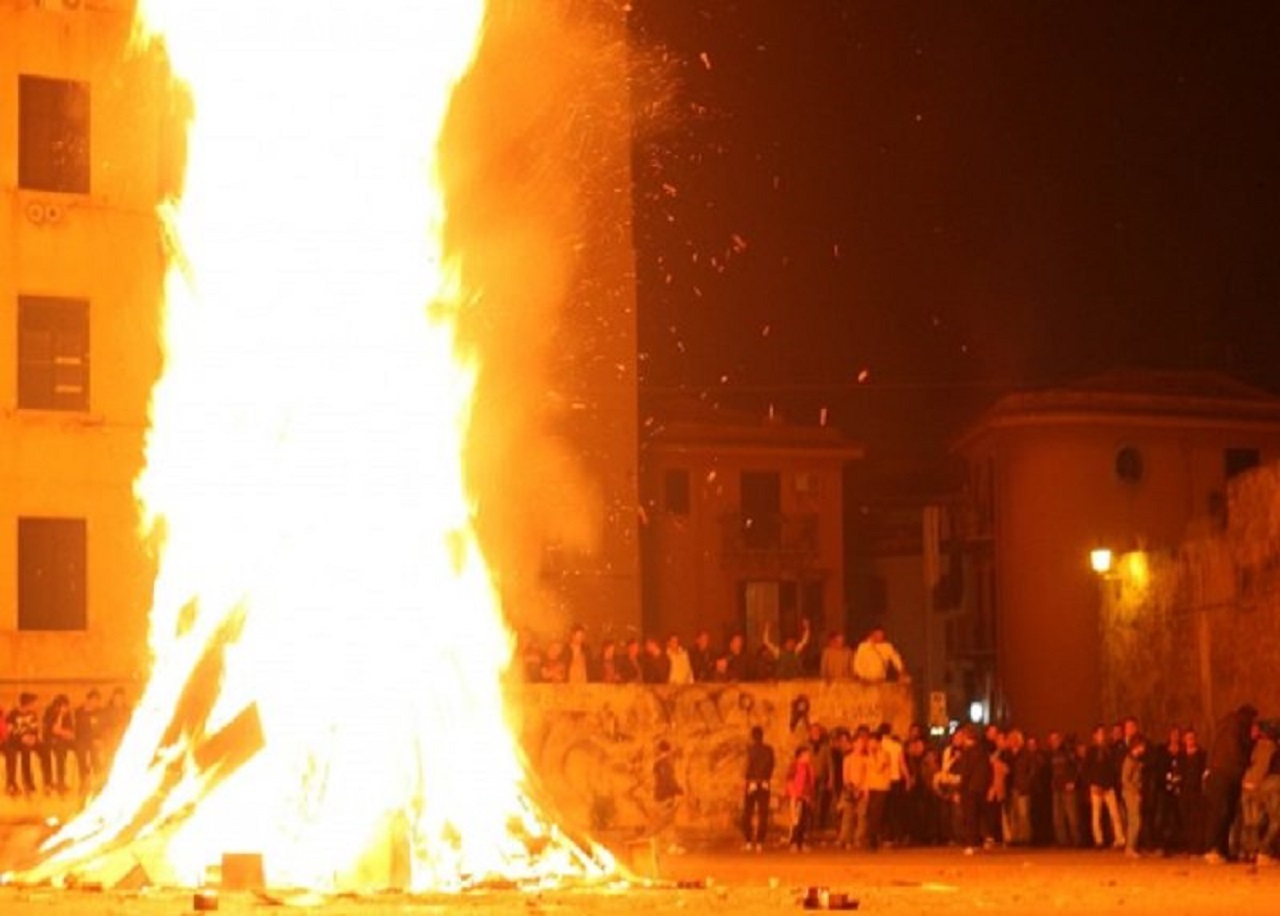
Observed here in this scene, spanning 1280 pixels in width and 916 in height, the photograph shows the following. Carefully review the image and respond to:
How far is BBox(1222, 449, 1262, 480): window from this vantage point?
6284cm

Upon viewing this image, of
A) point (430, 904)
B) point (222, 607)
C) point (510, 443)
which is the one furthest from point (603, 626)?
point (430, 904)

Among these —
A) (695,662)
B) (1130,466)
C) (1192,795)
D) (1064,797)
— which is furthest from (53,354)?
(1130,466)

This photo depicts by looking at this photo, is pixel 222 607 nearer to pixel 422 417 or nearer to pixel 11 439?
pixel 422 417

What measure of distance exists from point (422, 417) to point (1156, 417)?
42.3 m

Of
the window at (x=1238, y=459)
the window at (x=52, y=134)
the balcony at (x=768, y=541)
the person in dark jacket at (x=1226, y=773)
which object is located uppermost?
the window at (x=52, y=134)

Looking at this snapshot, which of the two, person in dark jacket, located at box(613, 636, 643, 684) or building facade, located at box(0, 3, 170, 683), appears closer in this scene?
person in dark jacket, located at box(613, 636, 643, 684)

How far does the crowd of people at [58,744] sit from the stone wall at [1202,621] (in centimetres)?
1583

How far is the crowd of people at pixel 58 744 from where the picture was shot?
30.1 meters

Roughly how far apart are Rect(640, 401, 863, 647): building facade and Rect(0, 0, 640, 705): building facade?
24.2 metres

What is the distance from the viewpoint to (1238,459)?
207 ft

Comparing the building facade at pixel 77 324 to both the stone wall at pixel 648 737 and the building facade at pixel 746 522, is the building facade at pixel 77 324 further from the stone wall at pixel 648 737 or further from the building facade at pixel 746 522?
the building facade at pixel 746 522

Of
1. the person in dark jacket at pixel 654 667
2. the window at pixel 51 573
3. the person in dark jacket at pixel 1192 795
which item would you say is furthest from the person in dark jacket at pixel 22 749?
the person in dark jacket at pixel 1192 795

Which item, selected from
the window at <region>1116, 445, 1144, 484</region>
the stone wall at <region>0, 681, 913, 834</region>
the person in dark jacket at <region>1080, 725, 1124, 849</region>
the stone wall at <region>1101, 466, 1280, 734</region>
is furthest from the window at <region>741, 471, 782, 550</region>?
the person in dark jacket at <region>1080, 725, 1124, 849</region>

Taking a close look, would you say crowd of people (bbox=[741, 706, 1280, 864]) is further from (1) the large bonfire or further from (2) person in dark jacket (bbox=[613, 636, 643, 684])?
(1) the large bonfire
